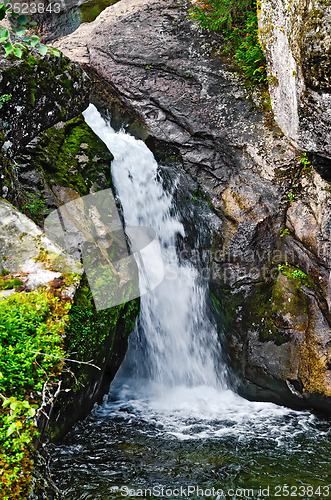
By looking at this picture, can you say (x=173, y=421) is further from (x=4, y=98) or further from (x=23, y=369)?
(x=4, y=98)

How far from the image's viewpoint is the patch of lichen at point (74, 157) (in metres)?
6.54

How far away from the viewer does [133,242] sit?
24.6ft

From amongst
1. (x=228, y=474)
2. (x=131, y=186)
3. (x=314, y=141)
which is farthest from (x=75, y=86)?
(x=228, y=474)

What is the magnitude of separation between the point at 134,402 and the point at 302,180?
4861mm

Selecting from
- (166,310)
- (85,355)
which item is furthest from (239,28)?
(85,355)

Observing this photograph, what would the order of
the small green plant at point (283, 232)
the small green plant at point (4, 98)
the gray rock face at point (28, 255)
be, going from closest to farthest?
the gray rock face at point (28, 255), the small green plant at point (4, 98), the small green plant at point (283, 232)

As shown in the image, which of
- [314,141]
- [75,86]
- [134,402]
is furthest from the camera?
[134,402]

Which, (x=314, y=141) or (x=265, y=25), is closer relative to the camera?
(x=314, y=141)

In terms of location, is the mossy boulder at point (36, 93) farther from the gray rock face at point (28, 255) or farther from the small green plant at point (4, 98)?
the gray rock face at point (28, 255)

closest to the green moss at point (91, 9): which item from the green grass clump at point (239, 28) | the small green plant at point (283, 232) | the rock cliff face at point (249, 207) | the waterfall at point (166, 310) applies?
the green grass clump at point (239, 28)

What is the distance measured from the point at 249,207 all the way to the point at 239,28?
4.23 m

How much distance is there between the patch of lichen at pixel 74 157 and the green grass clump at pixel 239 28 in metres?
3.41

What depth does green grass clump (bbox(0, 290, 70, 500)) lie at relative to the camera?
236 cm

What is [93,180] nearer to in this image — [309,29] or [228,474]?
[309,29]
